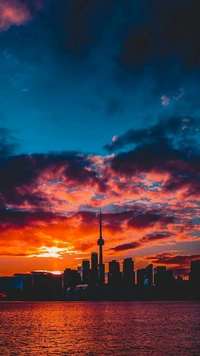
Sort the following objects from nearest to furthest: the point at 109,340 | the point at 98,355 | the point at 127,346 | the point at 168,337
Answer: the point at 98,355, the point at 127,346, the point at 109,340, the point at 168,337

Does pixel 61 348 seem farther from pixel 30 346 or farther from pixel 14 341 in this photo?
pixel 14 341

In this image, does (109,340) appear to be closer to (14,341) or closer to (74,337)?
(74,337)

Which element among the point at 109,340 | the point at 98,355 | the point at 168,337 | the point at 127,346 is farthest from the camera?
the point at 168,337

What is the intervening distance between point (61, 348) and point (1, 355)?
1361cm

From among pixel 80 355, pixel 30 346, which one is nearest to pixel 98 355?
pixel 80 355

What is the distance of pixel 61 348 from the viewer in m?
89.1

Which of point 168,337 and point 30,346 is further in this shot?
point 168,337

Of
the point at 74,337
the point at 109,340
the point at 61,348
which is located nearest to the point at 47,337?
the point at 74,337

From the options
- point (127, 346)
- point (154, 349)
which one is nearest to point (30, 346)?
point (127, 346)

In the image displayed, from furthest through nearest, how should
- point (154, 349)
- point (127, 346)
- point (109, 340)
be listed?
1. point (109, 340)
2. point (127, 346)
3. point (154, 349)

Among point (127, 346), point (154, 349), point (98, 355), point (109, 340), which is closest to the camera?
point (98, 355)

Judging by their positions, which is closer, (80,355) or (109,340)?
(80,355)

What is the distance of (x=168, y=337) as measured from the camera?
365 feet

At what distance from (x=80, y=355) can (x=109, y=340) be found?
27776 mm
